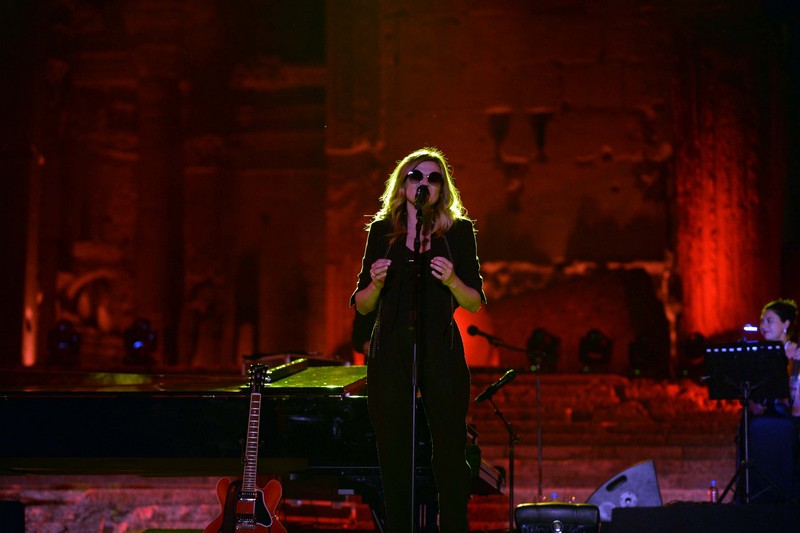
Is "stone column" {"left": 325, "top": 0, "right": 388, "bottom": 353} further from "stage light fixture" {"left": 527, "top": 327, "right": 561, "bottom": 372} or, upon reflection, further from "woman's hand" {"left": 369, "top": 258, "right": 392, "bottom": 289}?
"woman's hand" {"left": 369, "top": 258, "right": 392, "bottom": 289}

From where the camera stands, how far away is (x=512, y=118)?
471 inches

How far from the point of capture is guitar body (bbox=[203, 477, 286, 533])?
13.1 feet

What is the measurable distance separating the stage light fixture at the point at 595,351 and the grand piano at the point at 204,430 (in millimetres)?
7592

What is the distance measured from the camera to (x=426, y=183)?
3.04 metres

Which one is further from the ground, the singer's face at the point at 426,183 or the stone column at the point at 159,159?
the stone column at the point at 159,159

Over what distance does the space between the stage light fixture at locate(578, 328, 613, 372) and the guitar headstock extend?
8063mm

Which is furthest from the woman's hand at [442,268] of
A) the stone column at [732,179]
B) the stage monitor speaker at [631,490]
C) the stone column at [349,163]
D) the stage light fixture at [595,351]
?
the stone column at [732,179]

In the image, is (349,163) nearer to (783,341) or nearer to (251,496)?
(783,341)

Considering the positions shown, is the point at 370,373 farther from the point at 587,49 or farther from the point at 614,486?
the point at 587,49

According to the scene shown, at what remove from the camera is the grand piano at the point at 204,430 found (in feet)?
12.6

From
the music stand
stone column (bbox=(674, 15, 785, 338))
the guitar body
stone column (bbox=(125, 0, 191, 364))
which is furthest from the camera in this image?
stone column (bbox=(125, 0, 191, 364))

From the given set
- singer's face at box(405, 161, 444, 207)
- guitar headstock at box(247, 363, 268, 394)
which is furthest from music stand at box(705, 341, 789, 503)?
singer's face at box(405, 161, 444, 207)

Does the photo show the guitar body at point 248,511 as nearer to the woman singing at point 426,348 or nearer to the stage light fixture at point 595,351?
the woman singing at point 426,348

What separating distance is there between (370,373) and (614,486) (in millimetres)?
2797
